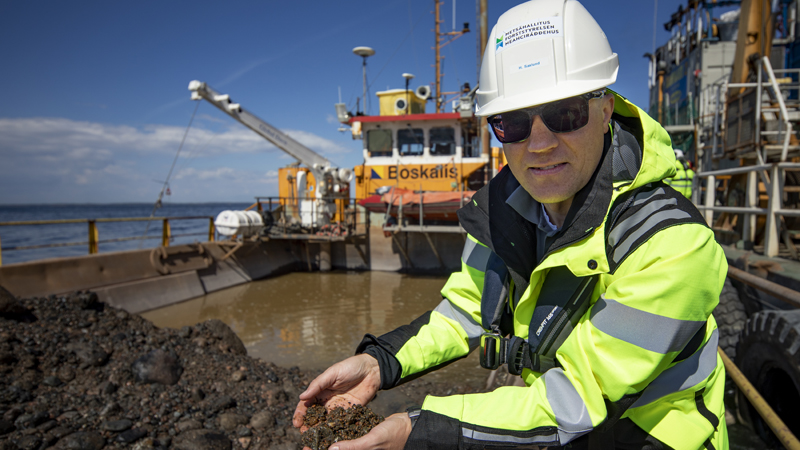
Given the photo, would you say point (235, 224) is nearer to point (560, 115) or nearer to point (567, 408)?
point (560, 115)

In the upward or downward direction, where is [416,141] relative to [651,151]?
upward

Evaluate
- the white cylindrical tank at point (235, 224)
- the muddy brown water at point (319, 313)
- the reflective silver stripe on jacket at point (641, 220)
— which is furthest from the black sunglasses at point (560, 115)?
the white cylindrical tank at point (235, 224)

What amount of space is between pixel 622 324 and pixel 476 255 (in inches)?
24.6

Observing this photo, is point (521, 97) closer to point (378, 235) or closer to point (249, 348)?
point (249, 348)

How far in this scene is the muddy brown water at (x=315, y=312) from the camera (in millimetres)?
5582

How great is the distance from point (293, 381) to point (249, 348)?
6.36 ft

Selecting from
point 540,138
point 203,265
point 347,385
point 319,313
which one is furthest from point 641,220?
point 203,265

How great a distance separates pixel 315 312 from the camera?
25.8 feet

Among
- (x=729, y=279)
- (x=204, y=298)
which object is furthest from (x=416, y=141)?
(x=729, y=279)

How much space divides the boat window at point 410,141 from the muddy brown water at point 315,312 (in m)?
3.54

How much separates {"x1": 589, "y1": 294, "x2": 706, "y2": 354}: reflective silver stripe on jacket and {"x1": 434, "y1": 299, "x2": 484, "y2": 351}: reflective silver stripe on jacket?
0.59 m

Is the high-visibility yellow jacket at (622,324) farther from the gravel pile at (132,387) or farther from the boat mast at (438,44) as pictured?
the boat mast at (438,44)

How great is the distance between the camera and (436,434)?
104cm

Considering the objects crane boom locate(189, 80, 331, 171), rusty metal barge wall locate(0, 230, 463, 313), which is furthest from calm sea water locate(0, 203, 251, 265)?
crane boom locate(189, 80, 331, 171)
